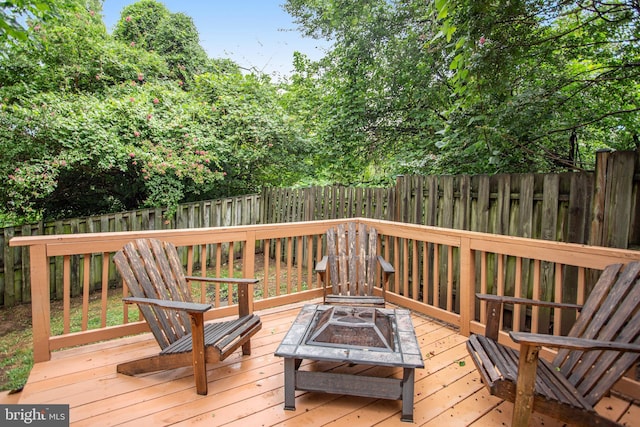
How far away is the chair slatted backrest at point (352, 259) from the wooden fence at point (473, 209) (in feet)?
2.78

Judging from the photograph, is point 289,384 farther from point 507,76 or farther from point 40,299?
point 507,76

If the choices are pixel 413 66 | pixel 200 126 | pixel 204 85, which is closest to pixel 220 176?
pixel 200 126

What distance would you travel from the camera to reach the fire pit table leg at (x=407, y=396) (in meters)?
1.71

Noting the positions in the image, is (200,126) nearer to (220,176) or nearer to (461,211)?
(220,176)

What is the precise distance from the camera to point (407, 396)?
5.65 feet

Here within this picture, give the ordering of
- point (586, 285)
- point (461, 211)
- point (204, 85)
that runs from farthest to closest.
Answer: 1. point (204, 85)
2. point (461, 211)
3. point (586, 285)

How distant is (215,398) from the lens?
1.90m

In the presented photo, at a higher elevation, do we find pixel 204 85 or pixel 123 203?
pixel 204 85

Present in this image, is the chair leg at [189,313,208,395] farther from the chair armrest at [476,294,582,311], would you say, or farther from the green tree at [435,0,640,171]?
the green tree at [435,0,640,171]

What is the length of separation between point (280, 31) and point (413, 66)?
169 inches

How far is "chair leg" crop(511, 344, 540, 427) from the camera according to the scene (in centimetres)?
141

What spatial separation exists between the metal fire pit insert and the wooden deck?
1.06ft

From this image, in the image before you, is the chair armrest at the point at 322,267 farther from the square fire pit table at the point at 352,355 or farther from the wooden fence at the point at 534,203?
the wooden fence at the point at 534,203

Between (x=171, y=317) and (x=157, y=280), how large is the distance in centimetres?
27
